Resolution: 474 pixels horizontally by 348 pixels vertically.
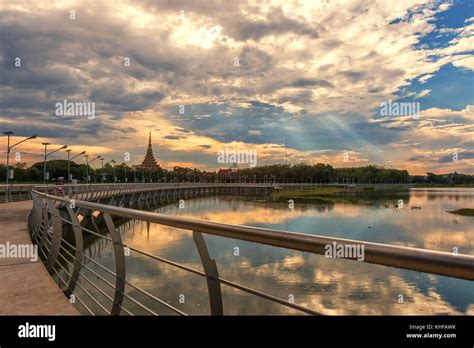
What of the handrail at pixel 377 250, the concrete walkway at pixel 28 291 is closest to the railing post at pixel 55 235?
the concrete walkway at pixel 28 291

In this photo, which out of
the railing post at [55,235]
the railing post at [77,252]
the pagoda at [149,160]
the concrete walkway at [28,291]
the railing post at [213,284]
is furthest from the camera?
the pagoda at [149,160]

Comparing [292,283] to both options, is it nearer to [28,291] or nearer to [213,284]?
[28,291]

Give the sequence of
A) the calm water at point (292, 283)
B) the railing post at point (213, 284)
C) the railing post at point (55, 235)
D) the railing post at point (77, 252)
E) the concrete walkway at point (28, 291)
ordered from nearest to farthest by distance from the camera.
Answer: the railing post at point (213, 284) < the concrete walkway at point (28, 291) < the railing post at point (77, 252) < the railing post at point (55, 235) < the calm water at point (292, 283)

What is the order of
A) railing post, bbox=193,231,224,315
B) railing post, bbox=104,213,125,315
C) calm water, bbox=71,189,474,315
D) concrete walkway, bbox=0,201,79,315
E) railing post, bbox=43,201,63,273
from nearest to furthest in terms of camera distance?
railing post, bbox=193,231,224,315, railing post, bbox=104,213,125,315, concrete walkway, bbox=0,201,79,315, railing post, bbox=43,201,63,273, calm water, bbox=71,189,474,315

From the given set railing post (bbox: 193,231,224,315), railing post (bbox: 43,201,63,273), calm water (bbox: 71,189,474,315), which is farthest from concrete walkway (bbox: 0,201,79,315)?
calm water (bbox: 71,189,474,315)

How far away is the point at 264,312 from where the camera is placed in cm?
978

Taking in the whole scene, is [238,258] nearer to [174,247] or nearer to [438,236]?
[174,247]

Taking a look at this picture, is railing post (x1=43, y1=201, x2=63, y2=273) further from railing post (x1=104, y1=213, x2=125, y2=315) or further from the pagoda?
the pagoda

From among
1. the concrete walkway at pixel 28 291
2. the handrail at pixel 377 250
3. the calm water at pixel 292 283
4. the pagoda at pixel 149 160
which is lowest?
the calm water at pixel 292 283

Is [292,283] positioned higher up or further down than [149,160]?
further down

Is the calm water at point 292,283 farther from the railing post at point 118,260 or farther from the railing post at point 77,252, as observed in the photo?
the railing post at point 118,260

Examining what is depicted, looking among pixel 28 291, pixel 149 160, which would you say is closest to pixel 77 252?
pixel 28 291
